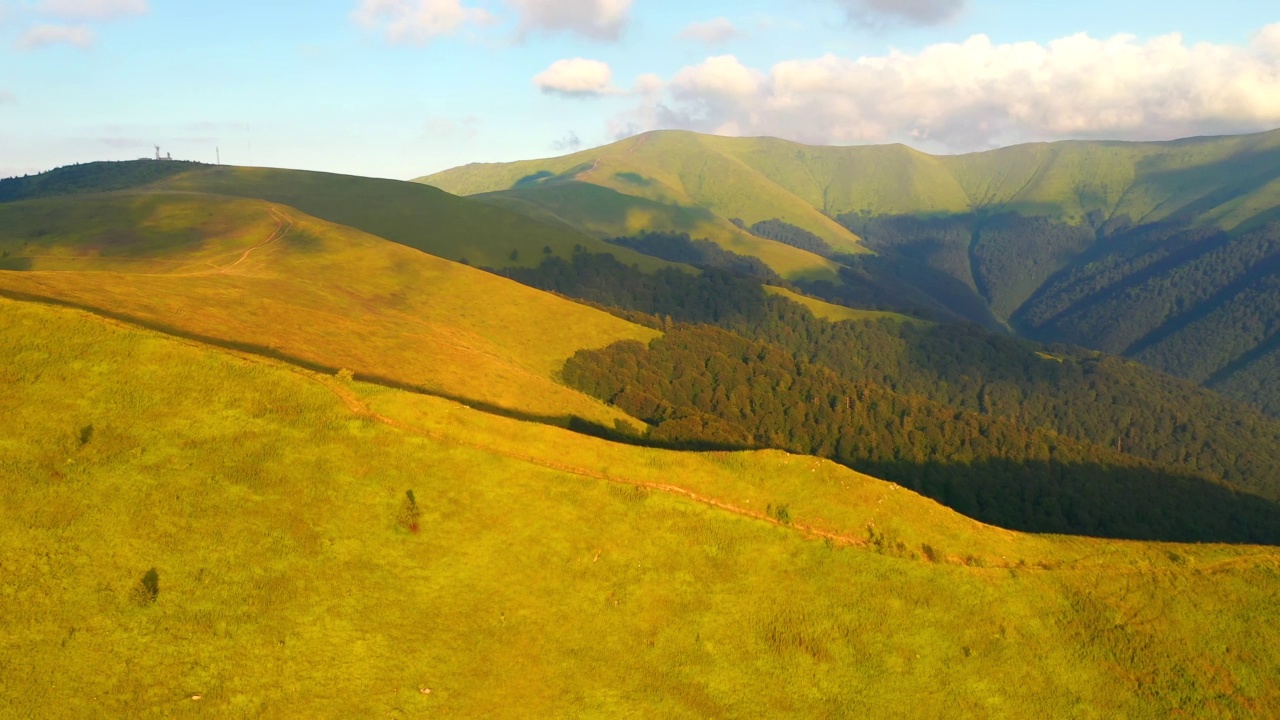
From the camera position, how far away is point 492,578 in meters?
37.0

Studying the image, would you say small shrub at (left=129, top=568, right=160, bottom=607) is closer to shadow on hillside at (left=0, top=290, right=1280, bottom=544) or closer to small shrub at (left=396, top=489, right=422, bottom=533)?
small shrub at (left=396, top=489, right=422, bottom=533)

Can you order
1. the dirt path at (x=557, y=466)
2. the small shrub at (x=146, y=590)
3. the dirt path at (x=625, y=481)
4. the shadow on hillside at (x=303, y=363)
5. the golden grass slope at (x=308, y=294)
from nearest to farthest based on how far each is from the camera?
the small shrub at (x=146, y=590)
the dirt path at (x=625, y=481)
the dirt path at (x=557, y=466)
the shadow on hillside at (x=303, y=363)
the golden grass slope at (x=308, y=294)

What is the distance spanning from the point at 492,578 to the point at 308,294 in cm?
10440

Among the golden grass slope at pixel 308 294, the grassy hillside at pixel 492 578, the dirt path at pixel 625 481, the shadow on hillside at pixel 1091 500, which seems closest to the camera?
the grassy hillside at pixel 492 578

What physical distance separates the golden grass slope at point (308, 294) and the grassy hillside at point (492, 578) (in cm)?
3421

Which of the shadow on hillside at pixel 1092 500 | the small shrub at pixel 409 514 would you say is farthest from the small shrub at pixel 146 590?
the shadow on hillside at pixel 1092 500

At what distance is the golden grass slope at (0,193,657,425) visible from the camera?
8888cm

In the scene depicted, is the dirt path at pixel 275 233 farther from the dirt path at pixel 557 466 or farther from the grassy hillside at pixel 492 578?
the dirt path at pixel 557 466

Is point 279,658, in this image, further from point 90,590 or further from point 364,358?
point 364,358

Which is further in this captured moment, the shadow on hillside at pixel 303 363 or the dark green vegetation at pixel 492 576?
the shadow on hillside at pixel 303 363

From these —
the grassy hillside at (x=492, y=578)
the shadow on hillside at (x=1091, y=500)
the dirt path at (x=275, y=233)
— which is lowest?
the shadow on hillside at (x=1091, y=500)

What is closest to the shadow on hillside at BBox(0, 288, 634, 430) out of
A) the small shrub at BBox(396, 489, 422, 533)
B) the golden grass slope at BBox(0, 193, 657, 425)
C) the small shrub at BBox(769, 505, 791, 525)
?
the golden grass slope at BBox(0, 193, 657, 425)

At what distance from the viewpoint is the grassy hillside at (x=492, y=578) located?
30719mm

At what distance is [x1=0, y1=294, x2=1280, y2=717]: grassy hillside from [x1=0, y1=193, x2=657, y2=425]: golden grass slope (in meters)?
34.2
